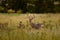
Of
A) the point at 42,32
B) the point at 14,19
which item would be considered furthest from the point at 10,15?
the point at 42,32

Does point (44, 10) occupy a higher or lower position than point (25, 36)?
higher

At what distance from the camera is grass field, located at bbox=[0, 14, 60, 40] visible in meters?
1.34

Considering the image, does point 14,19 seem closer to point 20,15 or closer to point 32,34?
point 20,15

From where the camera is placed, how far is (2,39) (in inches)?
51.4

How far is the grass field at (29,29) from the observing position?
1.34 meters

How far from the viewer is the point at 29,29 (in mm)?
1481

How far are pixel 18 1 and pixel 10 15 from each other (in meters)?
0.23

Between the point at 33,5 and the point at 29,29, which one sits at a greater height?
the point at 33,5

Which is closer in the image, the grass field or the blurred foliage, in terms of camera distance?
the grass field

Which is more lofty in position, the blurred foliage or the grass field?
the blurred foliage

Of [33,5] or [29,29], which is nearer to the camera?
[29,29]

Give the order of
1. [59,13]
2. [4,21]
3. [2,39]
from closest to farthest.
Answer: [2,39]
[4,21]
[59,13]

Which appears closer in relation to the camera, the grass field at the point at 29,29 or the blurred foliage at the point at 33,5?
the grass field at the point at 29,29

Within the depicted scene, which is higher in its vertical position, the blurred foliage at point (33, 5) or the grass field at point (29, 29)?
the blurred foliage at point (33, 5)
